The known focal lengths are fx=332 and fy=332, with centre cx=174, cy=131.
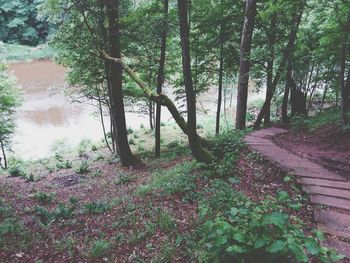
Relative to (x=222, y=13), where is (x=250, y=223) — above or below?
below

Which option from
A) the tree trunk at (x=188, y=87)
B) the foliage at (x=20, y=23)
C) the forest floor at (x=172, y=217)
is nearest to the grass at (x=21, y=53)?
the foliage at (x=20, y=23)

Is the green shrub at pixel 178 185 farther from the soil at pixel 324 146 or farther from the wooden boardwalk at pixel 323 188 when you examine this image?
the soil at pixel 324 146

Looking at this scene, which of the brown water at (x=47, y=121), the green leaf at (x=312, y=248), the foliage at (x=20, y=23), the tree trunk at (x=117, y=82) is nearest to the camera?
the green leaf at (x=312, y=248)

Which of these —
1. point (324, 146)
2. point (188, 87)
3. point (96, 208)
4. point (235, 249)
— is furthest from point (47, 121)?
point (235, 249)

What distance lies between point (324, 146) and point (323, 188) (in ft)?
8.96

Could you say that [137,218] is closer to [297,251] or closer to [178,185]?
[178,185]

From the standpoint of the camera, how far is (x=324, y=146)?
802 cm

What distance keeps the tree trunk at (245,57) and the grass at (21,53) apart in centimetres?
4116

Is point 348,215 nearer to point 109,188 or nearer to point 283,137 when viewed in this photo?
point 283,137

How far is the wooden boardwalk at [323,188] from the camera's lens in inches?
173

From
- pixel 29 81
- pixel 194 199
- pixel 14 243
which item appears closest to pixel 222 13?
pixel 194 199

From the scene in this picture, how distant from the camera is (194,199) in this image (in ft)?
19.8

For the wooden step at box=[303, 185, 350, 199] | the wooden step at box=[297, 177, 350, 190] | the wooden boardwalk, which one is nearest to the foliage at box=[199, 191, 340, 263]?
the wooden boardwalk

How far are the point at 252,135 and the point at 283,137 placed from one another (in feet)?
3.41
